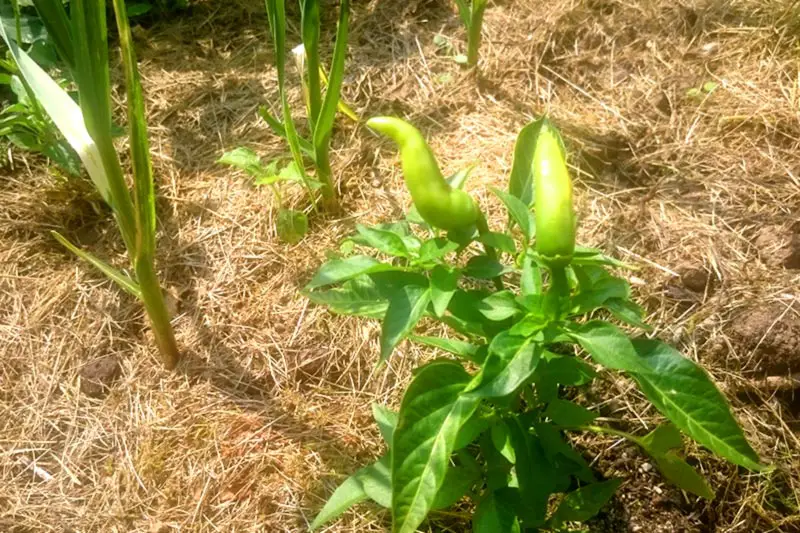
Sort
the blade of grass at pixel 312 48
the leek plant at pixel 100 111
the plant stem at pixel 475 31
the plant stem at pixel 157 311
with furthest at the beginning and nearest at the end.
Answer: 1. the plant stem at pixel 475 31
2. the blade of grass at pixel 312 48
3. the plant stem at pixel 157 311
4. the leek plant at pixel 100 111

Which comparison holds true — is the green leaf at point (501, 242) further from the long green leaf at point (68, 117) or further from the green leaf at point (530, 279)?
the long green leaf at point (68, 117)

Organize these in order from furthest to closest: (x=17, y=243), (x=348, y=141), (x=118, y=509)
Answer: (x=348, y=141) → (x=17, y=243) → (x=118, y=509)

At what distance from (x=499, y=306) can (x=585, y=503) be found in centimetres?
39

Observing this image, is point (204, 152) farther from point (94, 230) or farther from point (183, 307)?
point (183, 307)

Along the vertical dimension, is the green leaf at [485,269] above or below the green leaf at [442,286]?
below

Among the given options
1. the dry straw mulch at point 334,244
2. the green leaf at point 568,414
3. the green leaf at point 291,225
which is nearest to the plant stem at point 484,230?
the green leaf at point 568,414

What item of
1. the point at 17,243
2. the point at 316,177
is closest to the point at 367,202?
the point at 316,177

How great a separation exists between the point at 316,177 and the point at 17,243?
29.7 inches

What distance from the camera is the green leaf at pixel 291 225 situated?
1668 millimetres

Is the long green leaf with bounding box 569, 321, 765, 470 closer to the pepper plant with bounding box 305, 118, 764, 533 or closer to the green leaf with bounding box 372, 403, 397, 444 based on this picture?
the pepper plant with bounding box 305, 118, 764, 533

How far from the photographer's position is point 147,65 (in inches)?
86.0

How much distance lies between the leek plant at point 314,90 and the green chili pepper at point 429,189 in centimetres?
51

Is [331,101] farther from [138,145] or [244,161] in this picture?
[138,145]

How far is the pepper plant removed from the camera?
0.92 meters
